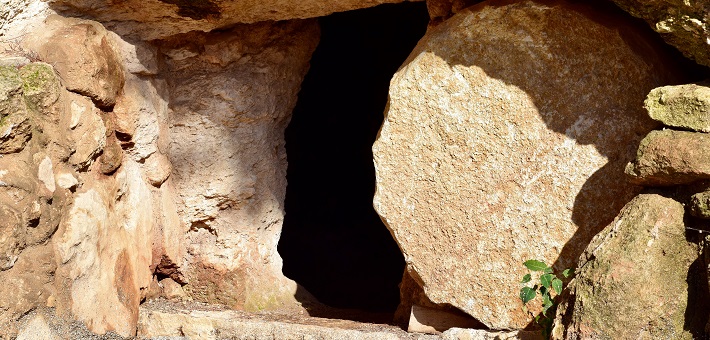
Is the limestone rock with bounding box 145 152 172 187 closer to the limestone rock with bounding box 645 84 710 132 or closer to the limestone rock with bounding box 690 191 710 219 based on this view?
the limestone rock with bounding box 645 84 710 132

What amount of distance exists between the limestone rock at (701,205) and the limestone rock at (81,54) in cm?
171

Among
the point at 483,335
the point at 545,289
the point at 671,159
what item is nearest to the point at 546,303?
the point at 545,289

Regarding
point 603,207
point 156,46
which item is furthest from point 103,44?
point 603,207

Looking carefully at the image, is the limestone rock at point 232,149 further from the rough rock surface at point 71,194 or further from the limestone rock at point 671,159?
the limestone rock at point 671,159

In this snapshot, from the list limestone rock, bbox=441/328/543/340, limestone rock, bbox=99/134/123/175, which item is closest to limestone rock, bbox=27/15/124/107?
limestone rock, bbox=99/134/123/175

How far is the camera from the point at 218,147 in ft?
10.1

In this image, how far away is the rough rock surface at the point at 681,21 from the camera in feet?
6.64

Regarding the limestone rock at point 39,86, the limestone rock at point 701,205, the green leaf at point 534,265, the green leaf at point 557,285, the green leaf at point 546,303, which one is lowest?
the green leaf at point 546,303

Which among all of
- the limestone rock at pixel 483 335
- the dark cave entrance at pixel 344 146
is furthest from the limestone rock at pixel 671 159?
the dark cave entrance at pixel 344 146

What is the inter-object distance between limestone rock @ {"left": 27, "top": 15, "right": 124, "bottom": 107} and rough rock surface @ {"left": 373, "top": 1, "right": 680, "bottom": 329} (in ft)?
2.84

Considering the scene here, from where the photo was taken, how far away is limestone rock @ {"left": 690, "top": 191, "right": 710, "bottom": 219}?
6.41 feet

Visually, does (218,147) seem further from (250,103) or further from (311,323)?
(311,323)

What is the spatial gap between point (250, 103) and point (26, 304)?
3.88 ft

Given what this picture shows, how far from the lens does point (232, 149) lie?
310cm
